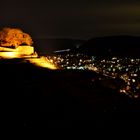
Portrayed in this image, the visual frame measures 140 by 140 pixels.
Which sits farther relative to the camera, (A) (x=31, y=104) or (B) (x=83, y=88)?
(B) (x=83, y=88)

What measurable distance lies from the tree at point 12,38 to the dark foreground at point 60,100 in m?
6.57

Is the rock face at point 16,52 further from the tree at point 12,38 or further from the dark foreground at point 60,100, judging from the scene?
the dark foreground at point 60,100

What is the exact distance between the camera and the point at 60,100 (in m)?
35.2

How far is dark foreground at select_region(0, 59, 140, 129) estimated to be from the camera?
29.0 meters

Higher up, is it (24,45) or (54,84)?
(24,45)

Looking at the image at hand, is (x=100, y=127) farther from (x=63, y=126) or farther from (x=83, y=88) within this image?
(x=83, y=88)

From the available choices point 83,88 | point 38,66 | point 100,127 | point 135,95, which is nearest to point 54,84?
point 83,88

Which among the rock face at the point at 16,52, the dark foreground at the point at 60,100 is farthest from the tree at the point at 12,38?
the dark foreground at the point at 60,100

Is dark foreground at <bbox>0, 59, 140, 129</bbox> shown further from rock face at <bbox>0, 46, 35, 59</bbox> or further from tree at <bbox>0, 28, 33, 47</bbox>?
tree at <bbox>0, 28, 33, 47</bbox>

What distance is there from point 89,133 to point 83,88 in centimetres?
1524

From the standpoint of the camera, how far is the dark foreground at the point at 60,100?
1142 inches

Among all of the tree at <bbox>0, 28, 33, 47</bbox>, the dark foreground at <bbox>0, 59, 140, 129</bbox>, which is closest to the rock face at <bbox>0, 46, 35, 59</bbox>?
the tree at <bbox>0, 28, 33, 47</bbox>

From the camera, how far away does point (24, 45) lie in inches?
2101

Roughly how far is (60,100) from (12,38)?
69.6 feet
